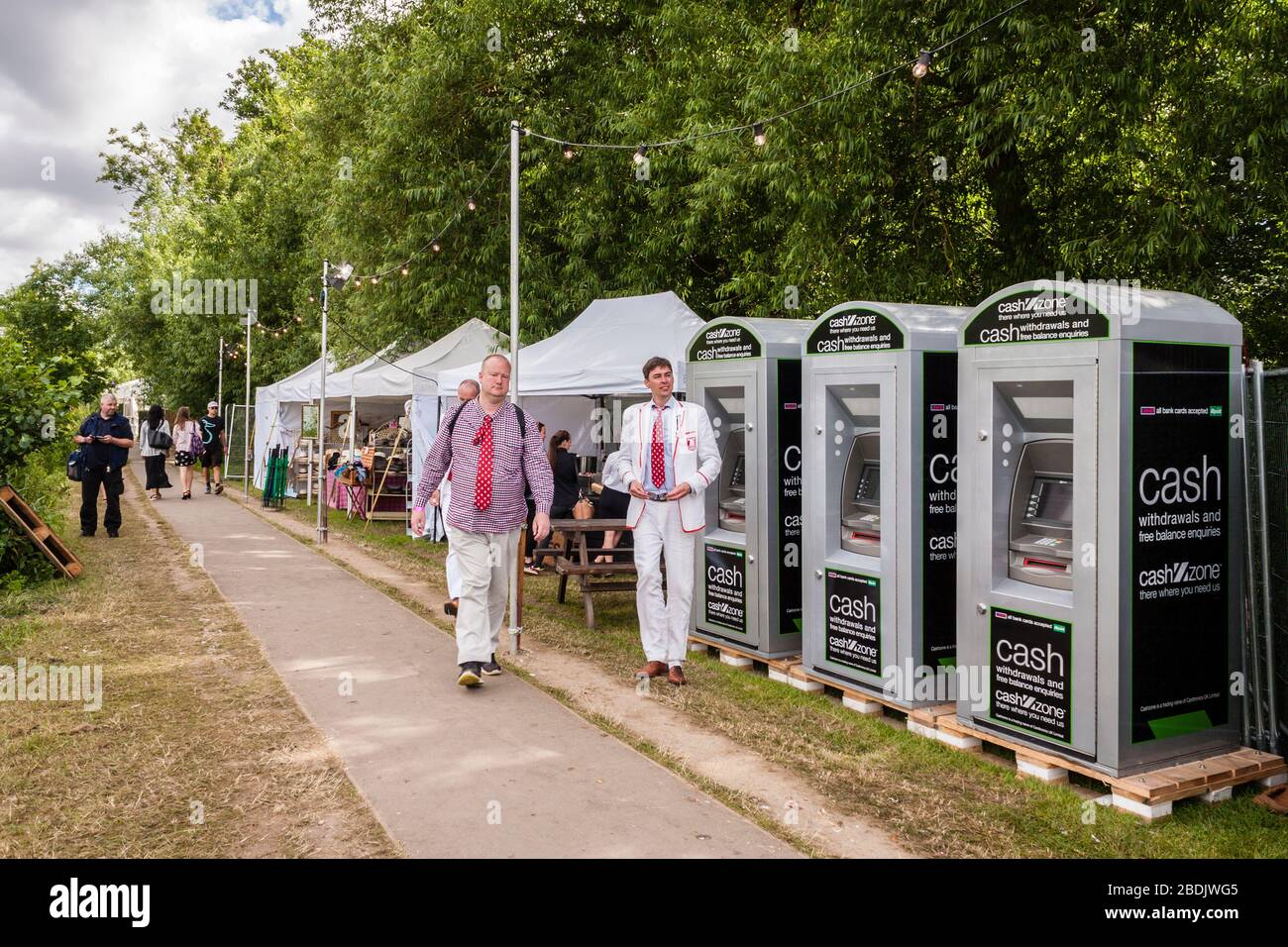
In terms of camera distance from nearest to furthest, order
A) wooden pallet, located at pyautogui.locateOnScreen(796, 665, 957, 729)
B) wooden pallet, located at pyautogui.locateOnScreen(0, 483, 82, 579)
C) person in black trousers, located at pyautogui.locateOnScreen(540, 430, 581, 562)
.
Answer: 1. wooden pallet, located at pyautogui.locateOnScreen(796, 665, 957, 729)
2. wooden pallet, located at pyautogui.locateOnScreen(0, 483, 82, 579)
3. person in black trousers, located at pyautogui.locateOnScreen(540, 430, 581, 562)

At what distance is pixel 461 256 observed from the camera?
15898 mm

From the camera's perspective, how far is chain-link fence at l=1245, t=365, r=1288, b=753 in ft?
16.3

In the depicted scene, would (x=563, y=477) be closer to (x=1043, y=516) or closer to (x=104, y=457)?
(x=1043, y=516)

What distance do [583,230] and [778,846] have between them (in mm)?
11582

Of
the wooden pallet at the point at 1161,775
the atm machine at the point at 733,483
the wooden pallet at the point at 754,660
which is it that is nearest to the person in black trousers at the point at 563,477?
the wooden pallet at the point at 754,660

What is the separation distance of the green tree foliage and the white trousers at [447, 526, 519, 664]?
4915 millimetres

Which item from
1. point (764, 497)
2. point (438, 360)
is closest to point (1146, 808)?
point (764, 497)

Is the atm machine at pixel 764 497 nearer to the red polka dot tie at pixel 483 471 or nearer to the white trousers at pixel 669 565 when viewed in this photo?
the white trousers at pixel 669 565

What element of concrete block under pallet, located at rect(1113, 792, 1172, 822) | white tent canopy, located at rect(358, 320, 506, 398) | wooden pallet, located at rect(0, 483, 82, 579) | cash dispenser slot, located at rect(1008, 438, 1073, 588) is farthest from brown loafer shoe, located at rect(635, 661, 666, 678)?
white tent canopy, located at rect(358, 320, 506, 398)

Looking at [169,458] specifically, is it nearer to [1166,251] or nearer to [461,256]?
[461,256]

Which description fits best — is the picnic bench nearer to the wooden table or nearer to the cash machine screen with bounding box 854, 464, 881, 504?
the wooden table

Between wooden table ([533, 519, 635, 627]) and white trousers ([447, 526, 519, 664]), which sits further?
wooden table ([533, 519, 635, 627])

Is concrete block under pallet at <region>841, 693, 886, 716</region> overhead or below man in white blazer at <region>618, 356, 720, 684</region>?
below

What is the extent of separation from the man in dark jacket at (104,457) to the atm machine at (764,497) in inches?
368
